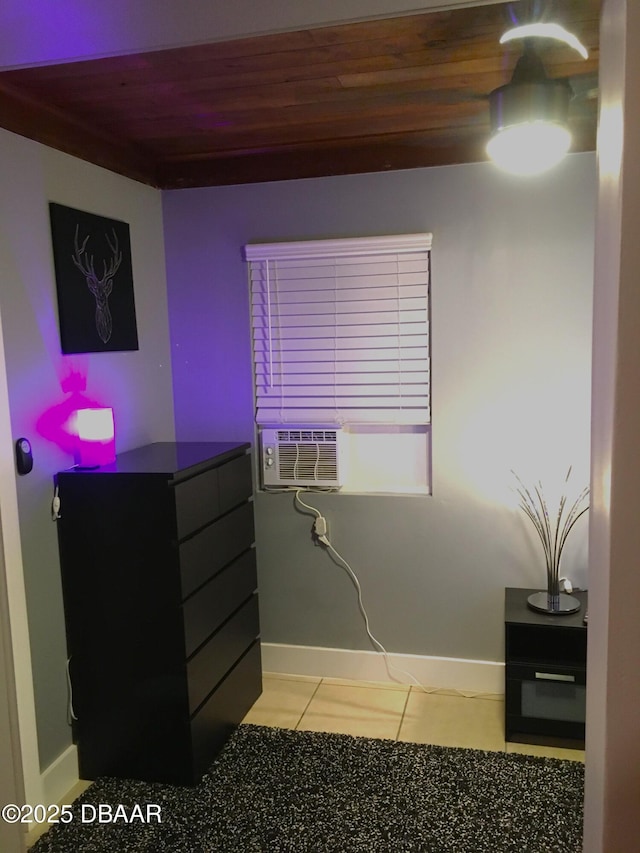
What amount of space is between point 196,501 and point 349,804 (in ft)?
3.68

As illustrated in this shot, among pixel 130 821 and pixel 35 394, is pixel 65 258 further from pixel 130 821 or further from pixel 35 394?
pixel 130 821

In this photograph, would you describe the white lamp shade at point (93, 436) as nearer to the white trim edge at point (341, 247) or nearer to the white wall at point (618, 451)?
the white trim edge at point (341, 247)

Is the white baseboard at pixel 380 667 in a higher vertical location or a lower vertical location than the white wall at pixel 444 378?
lower

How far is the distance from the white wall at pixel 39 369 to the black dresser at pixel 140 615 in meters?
0.08

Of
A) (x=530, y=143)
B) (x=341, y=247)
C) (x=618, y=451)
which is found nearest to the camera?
(x=618, y=451)

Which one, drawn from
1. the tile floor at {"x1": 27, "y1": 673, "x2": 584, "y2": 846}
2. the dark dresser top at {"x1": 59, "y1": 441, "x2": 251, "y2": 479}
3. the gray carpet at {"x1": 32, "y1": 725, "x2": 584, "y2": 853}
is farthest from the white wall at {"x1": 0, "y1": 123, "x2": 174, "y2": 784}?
the tile floor at {"x1": 27, "y1": 673, "x2": 584, "y2": 846}

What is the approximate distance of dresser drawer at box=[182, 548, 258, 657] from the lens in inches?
95.7

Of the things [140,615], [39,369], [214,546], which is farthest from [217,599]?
[39,369]

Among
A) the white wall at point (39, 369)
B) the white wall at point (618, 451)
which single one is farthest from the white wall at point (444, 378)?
the white wall at point (618, 451)

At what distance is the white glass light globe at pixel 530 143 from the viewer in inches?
81.7

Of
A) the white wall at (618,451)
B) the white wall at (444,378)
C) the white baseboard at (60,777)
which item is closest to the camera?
the white wall at (618,451)

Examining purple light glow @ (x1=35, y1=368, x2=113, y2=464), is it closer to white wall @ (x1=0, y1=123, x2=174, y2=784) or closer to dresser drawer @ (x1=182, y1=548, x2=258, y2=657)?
white wall @ (x1=0, y1=123, x2=174, y2=784)

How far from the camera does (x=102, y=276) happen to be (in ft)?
8.69

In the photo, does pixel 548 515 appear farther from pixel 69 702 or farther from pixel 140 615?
pixel 69 702
